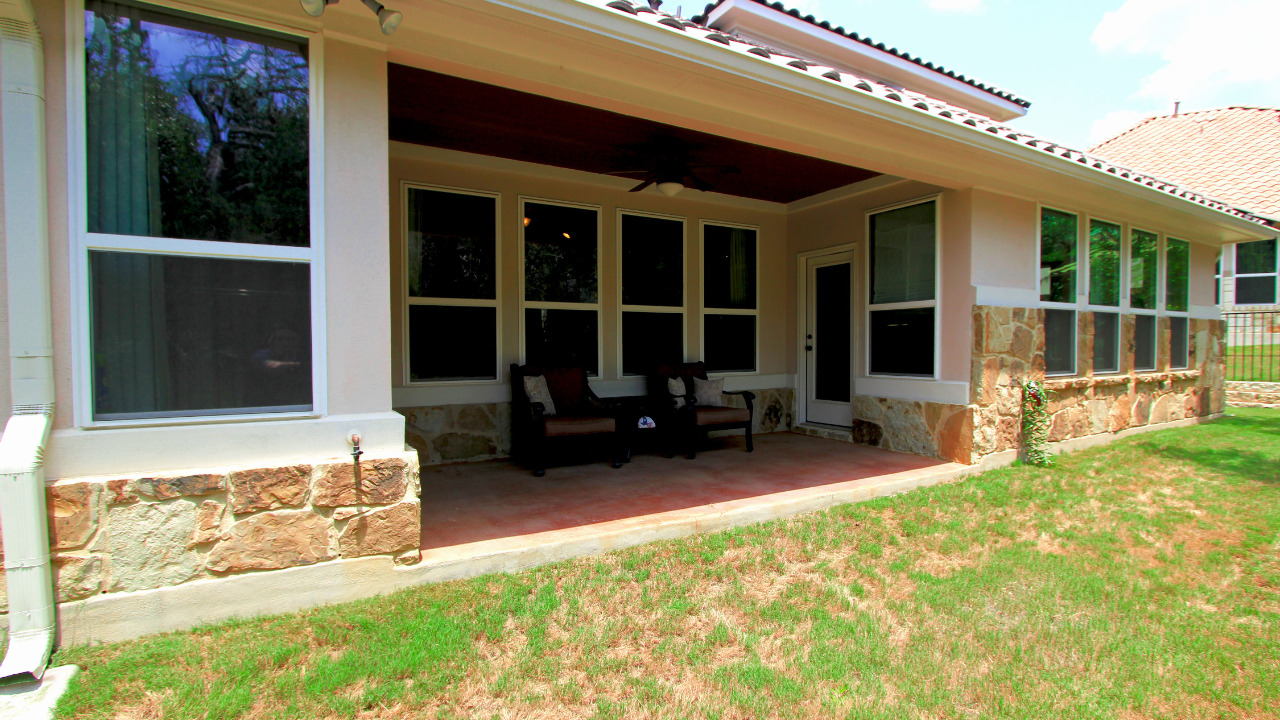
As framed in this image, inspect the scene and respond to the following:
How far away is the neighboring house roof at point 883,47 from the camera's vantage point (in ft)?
20.9

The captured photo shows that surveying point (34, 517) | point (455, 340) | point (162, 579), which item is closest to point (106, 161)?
point (34, 517)

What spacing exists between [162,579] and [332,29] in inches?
92.7

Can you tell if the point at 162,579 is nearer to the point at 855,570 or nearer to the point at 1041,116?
the point at 855,570

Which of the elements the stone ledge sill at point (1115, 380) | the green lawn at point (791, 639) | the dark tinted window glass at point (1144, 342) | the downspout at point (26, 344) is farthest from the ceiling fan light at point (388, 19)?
the dark tinted window glass at point (1144, 342)

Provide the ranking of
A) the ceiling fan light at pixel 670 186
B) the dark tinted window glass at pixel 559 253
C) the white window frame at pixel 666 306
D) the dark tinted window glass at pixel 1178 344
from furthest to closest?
the dark tinted window glass at pixel 1178 344 → the white window frame at pixel 666 306 → the dark tinted window glass at pixel 559 253 → the ceiling fan light at pixel 670 186

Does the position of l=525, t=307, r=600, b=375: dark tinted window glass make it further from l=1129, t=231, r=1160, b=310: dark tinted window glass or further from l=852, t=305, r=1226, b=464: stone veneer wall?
l=1129, t=231, r=1160, b=310: dark tinted window glass

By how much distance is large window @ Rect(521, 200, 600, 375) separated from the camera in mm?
5480

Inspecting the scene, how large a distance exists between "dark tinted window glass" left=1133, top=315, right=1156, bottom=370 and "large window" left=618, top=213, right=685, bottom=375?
5.08 meters

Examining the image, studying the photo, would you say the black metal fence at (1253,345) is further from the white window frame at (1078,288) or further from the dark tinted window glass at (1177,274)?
the white window frame at (1078,288)

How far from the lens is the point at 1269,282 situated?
10.2 meters

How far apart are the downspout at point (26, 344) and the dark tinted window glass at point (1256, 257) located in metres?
15.0

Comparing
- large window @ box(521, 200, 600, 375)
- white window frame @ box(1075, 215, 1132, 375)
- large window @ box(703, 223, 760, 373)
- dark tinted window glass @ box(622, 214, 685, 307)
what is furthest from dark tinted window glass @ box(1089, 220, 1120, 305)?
large window @ box(521, 200, 600, 375)

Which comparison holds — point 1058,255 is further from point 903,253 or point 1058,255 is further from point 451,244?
point 451,244

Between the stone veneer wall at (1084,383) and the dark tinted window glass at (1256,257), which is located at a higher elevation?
the dark tinted window glass at (1256,257)
